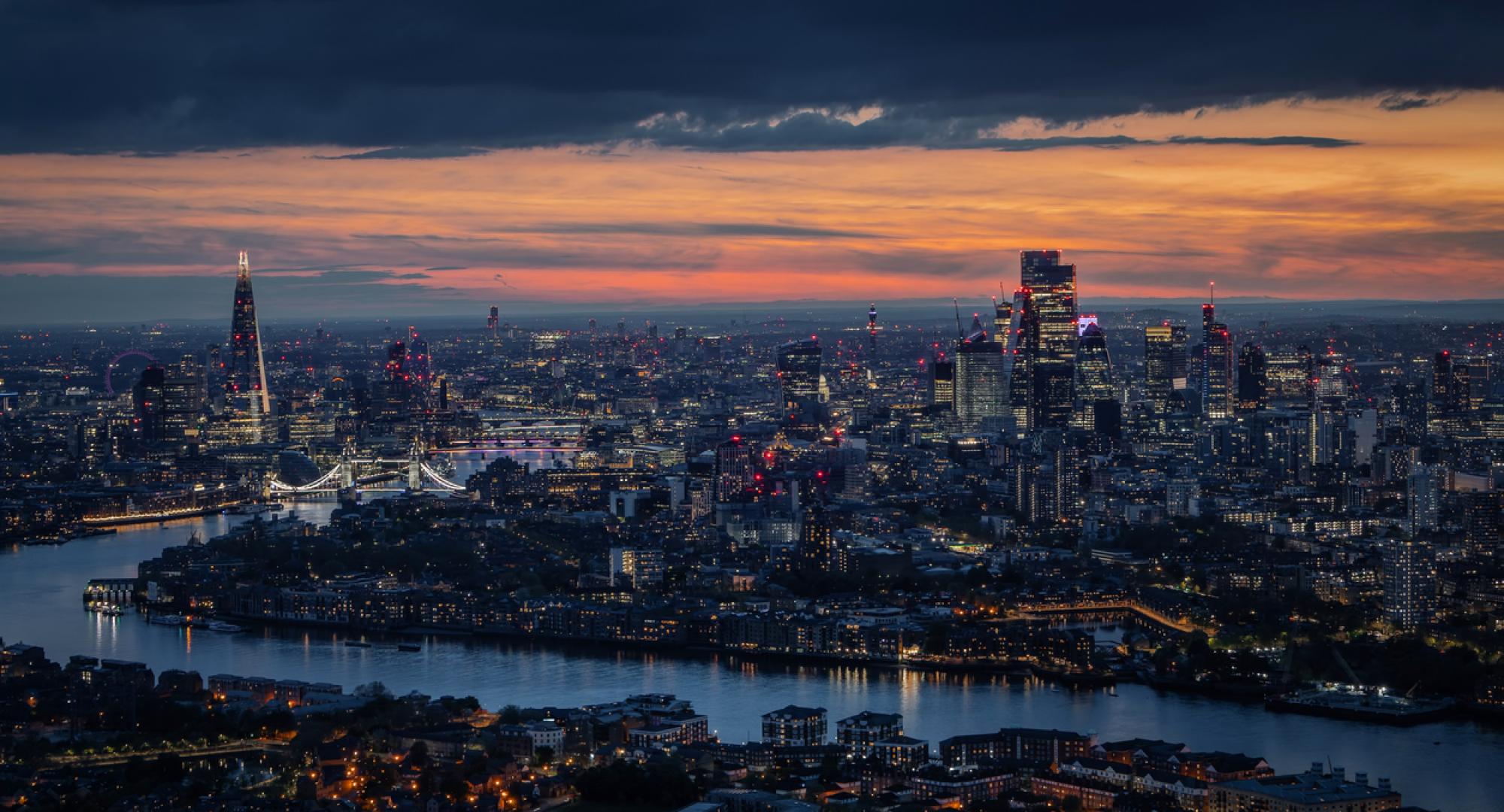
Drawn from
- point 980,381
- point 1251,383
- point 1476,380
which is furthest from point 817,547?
point 1251,383

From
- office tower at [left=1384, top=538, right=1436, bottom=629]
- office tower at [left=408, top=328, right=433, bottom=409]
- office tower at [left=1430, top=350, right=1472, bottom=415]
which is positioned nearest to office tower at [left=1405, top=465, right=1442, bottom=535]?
office tower at [left=1384, top=538, right=1436, bottom=629]

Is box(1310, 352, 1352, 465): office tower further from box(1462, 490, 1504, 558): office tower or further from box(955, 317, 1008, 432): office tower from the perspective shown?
box(1462, 490, 1504, 558): office tower

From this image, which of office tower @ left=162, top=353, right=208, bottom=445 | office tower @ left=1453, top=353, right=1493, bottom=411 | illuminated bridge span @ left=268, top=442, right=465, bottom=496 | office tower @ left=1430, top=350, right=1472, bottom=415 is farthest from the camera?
office tower @ left=1453, top=353, right=1493, bottom=411

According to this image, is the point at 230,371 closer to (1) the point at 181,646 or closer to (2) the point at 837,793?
(1) the point at 181,646

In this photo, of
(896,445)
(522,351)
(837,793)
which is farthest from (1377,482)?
(522,351)

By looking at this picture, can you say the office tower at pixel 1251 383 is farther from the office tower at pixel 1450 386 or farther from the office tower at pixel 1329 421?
the office tower at pixel 1450 386

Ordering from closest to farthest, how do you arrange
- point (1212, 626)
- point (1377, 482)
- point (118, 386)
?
point (1212, 626) → point (1377, 482) → point (118, 386)
